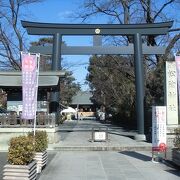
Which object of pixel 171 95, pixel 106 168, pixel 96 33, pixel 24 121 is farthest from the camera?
→ pixel 96 33

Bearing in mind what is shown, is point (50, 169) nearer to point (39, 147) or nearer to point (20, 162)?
point (39, 147)

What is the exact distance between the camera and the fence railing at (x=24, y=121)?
24891mm

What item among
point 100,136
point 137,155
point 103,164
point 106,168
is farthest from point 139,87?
point 106,168

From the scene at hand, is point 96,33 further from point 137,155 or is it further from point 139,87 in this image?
point 137,155

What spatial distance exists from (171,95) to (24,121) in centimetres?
779

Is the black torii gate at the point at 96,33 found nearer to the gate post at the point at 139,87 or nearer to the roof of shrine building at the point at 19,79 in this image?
the gate post at the point at 139,87

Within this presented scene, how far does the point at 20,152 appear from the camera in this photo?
11133 mm

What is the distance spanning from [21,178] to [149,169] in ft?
19.8

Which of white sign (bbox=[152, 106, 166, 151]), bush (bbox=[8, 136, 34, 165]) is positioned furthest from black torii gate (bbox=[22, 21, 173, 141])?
bush (bbox=[8, 136, 34, 165])

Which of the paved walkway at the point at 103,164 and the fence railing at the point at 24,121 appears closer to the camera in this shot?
the paved walkway at the point at 103,164

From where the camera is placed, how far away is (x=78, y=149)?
23.3m

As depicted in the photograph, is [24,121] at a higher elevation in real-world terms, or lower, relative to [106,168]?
higher

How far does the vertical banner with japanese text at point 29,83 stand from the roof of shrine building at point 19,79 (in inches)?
253

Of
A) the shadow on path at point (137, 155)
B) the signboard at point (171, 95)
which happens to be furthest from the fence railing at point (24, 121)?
the signboard at point (171, 95)
